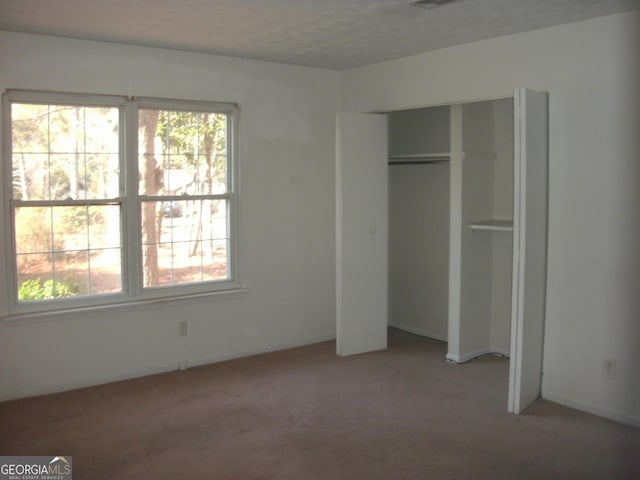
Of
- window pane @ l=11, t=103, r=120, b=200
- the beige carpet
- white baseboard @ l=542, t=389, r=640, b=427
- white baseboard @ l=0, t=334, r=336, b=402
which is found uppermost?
window pane @ l=11, t=103, r=120, b=200

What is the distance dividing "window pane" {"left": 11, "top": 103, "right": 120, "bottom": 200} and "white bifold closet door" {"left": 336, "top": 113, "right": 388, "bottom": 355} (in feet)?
5.98

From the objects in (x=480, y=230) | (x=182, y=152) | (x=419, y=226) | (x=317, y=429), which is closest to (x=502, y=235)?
(x=480, y=230)

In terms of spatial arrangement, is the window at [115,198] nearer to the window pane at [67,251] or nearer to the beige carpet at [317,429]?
the window pane at [67,251]

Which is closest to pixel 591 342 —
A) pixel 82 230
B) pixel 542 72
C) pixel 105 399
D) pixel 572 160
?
pixel 572 160

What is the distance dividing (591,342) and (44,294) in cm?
378

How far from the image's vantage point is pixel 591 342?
4172 mm

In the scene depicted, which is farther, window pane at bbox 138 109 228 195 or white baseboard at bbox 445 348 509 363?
white baseboard at bbox 445 348 509 363

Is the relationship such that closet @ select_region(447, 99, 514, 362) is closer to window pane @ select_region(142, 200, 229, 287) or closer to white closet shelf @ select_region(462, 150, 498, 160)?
white closet shelf @ select_region(462, 150, 498, 160)

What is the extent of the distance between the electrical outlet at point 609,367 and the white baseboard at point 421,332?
198 centimetres

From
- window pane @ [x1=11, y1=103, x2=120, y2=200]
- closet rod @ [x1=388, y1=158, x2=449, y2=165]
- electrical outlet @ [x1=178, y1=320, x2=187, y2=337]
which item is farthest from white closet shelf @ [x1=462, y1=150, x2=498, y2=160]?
window pane @ [x1=11, y1=103, x2=120, y2=200]

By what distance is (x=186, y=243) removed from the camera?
5242 millimetres

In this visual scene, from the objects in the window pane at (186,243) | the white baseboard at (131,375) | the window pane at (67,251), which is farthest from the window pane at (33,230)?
the white baseboard at (131,375)

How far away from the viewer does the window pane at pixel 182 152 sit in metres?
4.99

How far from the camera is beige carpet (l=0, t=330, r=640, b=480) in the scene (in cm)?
343
